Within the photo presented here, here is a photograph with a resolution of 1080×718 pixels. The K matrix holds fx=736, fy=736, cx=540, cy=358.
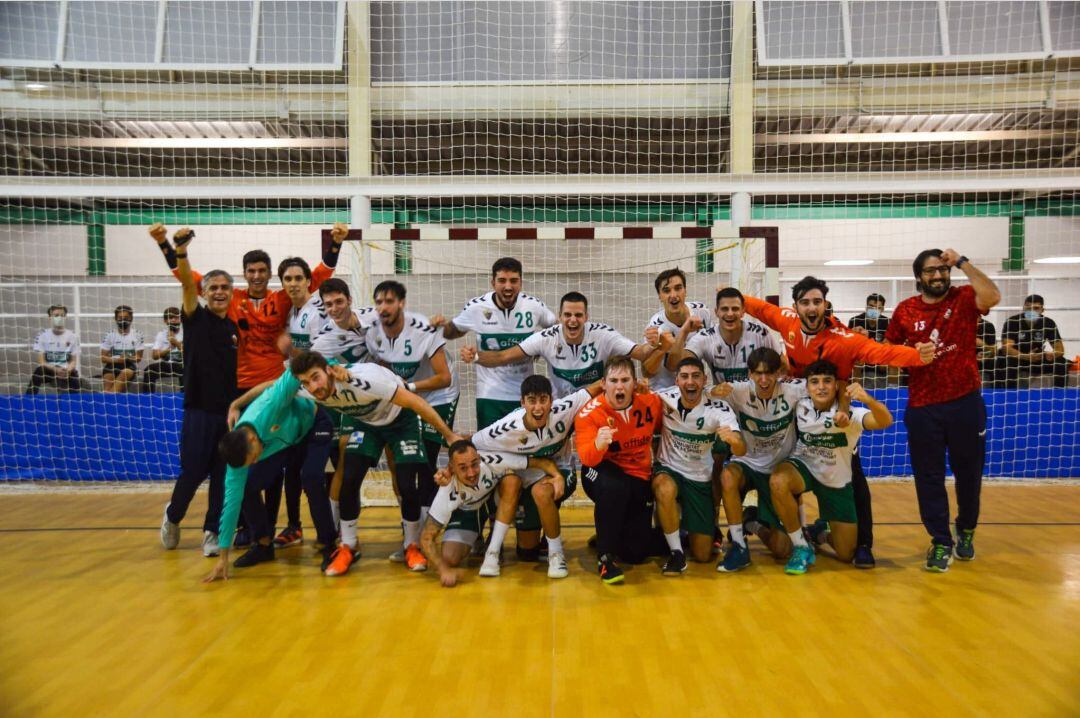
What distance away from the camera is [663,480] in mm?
4836

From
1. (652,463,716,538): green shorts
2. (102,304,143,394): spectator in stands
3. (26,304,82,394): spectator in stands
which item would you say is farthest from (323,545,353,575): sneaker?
(26,304,82,394): spectator in stands

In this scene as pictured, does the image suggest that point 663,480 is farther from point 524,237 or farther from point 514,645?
point 524,237

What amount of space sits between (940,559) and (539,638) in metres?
2.75

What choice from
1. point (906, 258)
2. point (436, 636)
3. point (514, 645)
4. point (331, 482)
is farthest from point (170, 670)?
point (906, 258)

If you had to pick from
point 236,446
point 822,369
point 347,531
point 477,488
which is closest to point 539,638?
point 477,488

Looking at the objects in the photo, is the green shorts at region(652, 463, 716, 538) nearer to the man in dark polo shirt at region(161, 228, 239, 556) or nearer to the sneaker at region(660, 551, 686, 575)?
the sneaker at region(660, 551, 686, 575)

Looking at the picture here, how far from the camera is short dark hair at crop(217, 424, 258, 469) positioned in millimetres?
4316

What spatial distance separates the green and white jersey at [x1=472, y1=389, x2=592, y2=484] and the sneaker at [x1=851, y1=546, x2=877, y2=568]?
2.05 meters

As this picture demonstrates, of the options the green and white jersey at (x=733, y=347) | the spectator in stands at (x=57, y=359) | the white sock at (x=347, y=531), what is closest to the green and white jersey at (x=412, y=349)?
the white sock at (x=347, y=531)

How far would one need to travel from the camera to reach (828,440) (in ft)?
15.9

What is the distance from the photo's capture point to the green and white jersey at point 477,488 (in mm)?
4738

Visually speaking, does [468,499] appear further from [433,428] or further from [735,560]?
[735,560]

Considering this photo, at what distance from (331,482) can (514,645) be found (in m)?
2.45

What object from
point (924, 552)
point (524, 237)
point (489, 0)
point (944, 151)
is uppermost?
point (489, 0)
